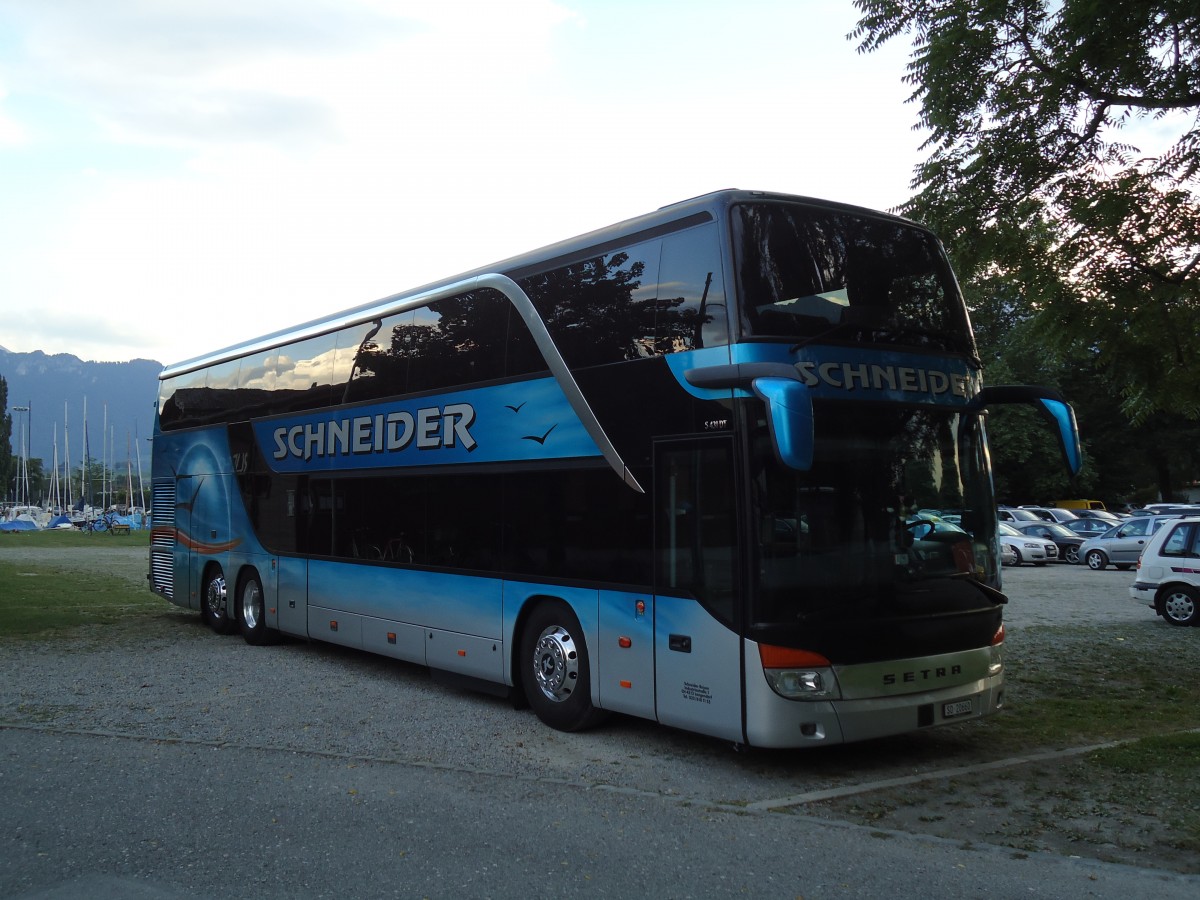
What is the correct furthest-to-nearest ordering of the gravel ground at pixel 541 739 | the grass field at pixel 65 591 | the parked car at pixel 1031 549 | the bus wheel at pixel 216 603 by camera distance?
the parked car at pixel 1031 549, the grass field at pixel 65 591, the bus wheel at pixel 216 603, the gravel ground at pixel 541 739

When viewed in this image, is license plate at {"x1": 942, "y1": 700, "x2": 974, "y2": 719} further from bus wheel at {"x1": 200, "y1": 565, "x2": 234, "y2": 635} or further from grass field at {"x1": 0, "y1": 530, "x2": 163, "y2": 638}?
grass field at {"x1": 0, "y1": 530, "x2": 163, "y2": 638}

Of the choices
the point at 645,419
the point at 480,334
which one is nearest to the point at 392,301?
the point at 480,334

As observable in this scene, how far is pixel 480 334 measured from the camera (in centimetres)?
1036

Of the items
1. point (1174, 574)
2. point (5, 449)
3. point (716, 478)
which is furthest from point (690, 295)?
point (5, 449)

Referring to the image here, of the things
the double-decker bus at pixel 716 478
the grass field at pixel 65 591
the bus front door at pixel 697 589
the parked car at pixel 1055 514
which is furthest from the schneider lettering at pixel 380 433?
the parked car at pixel 1055 514

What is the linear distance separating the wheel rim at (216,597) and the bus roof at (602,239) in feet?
13.9

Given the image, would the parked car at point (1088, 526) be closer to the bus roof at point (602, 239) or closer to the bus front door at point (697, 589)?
the bus roof at point (602, 239)

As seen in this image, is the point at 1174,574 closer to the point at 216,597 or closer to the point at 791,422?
the point at 791,422

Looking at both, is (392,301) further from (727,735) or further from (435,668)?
(727,735)

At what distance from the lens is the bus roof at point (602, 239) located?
7.94 meters

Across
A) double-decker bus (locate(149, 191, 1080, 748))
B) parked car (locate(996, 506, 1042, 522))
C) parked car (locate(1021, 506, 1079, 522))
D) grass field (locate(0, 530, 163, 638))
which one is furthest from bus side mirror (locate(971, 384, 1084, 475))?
parked car (locate(1021, 506, 1079, 522))

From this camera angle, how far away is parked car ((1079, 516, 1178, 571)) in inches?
1208

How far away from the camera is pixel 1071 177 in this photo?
36.0 feet

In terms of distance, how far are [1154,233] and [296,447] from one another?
32.3 feet
